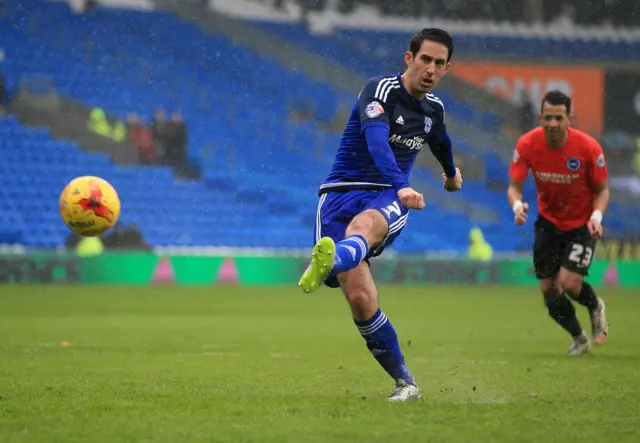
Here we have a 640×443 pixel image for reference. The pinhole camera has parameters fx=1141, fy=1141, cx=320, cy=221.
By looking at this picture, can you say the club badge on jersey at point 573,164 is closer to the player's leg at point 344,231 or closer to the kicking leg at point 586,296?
the kicking leg at point 586,296

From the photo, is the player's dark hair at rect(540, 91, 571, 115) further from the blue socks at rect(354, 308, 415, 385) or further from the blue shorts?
the blue socks at rect(354, 308, 415, 385)

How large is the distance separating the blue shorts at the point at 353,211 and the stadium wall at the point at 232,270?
15414 millimetres

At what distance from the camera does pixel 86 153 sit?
2622 cm

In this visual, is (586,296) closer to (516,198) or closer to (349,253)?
(516,198)

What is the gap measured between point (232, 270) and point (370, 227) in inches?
656

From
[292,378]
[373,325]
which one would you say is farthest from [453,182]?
[292,378]

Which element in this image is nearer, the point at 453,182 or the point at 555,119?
the point at 453,182

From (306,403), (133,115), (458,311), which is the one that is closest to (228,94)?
(133,115)

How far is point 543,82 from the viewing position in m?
33.3

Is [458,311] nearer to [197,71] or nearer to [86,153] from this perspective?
[86,153]

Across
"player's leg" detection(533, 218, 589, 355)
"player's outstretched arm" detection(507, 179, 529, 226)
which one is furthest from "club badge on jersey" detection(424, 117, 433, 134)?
"player's leg" detection(533, 218, 589, 355)

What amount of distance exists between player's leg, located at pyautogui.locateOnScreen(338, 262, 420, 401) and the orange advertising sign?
88.0 ft

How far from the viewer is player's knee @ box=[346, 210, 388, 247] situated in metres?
6.27

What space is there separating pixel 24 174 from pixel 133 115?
302 cm
